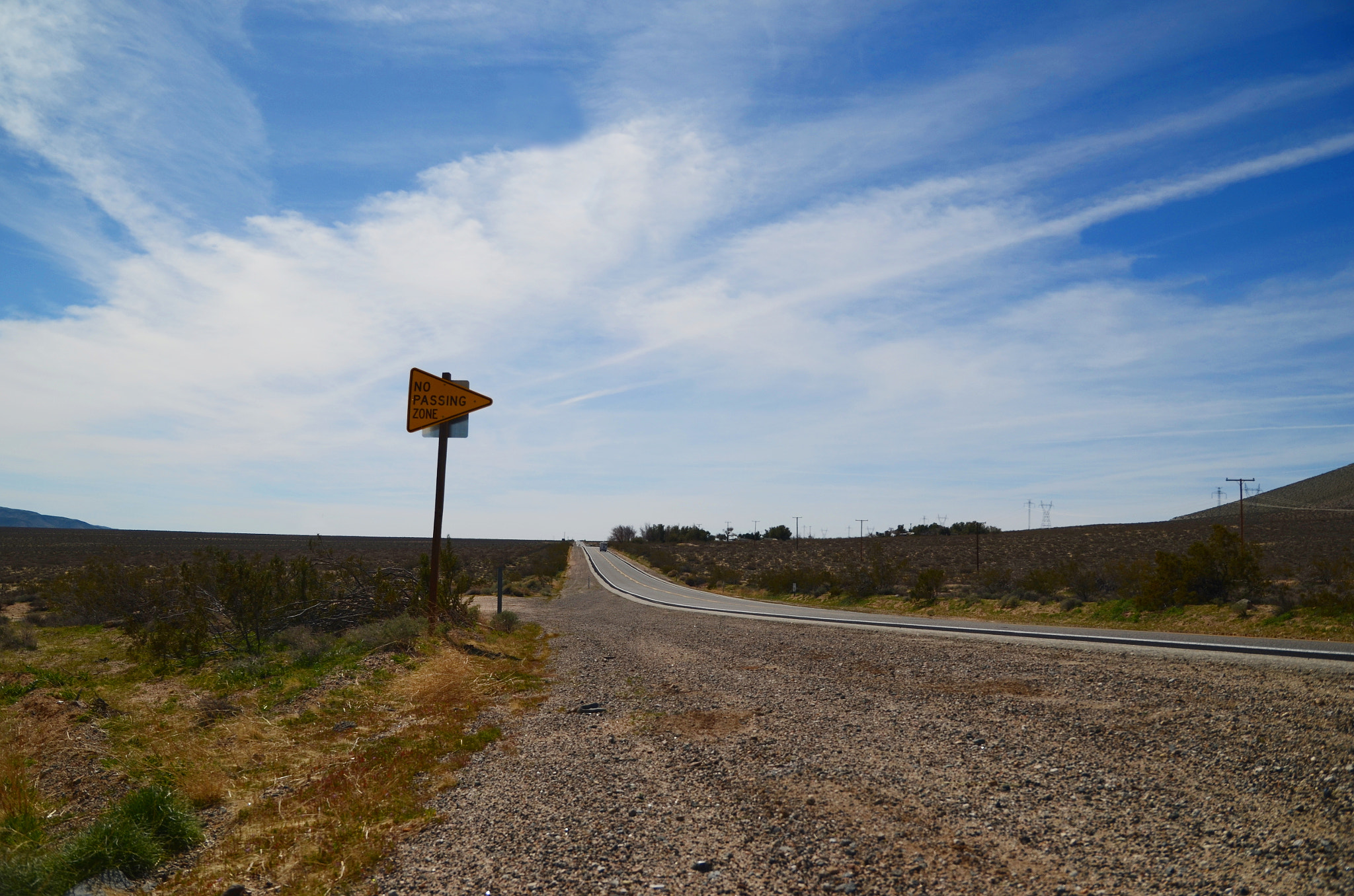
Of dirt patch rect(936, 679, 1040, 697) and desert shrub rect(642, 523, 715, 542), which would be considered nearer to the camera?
dirt patch rect(936, 679, 1040, 697)

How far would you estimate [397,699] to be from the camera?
9.78m

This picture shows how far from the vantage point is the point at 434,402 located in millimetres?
15500

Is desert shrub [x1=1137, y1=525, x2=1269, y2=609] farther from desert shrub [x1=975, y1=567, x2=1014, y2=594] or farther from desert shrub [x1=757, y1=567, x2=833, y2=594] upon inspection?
desert shrub [x1=757, y1=567, x2=833, y2=594]

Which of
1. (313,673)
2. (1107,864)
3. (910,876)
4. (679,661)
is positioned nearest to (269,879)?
(910,876)

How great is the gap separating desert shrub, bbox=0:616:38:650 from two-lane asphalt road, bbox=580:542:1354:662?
18271 mm

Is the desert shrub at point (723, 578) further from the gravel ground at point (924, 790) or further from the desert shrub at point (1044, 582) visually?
the gravel ground at point (924, 790)

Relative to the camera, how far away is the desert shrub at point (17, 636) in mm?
16862

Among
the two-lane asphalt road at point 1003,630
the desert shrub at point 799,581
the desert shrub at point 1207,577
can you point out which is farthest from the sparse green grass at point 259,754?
the desert shrub at point 799,581

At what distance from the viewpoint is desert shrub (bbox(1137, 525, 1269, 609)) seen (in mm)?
21234

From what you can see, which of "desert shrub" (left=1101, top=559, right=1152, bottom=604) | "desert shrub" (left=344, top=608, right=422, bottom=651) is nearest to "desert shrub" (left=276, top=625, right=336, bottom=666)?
"desert shrub" (left=344, top=608, right=422, bottom=651)

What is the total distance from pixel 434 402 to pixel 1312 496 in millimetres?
126734

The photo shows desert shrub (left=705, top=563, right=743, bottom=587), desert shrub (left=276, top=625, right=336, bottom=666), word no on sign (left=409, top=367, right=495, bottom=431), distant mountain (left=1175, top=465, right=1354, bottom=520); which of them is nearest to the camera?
desert shrub (left=276, top=625, right=336, bottom=666)

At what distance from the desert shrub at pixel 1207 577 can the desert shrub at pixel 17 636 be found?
92.2 feet

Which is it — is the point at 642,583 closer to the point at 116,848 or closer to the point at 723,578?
the point at 723,578
